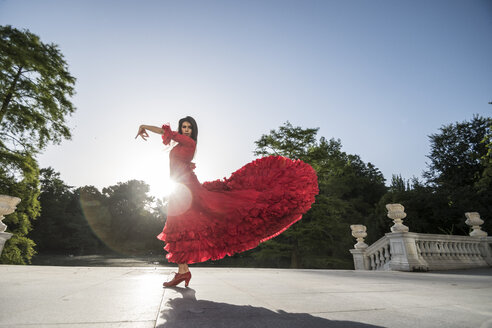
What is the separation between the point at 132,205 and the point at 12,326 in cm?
5763

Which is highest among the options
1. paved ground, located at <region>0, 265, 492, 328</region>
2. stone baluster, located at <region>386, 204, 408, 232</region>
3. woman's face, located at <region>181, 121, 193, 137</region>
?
woman's face, located at <region>181, 121, 193, 137</region>

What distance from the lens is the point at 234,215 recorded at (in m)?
3.08

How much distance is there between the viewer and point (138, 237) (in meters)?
49.3

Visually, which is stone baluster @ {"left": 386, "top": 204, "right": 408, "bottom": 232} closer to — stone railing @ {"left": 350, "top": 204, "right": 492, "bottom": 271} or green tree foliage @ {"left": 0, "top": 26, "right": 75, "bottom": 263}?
stone railing @ {"left": 350, "top": 204, "right": 492, "bottom": 271}

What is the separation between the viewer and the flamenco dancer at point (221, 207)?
3.00 m

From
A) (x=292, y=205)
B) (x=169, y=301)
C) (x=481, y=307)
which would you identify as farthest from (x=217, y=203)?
(x=481, y=307)

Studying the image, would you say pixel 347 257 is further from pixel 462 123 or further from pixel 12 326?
pixel 12 326

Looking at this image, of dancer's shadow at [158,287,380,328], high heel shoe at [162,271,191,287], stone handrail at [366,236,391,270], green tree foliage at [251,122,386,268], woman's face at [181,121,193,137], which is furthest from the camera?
green tree foliage at [251,122,386,268]

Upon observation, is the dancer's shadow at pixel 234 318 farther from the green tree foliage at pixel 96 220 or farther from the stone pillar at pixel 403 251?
the green tree foliage at pixel 96 220

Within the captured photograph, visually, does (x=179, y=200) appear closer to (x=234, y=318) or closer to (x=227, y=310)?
(x=227, y=310)

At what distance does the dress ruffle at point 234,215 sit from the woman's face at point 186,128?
841mm

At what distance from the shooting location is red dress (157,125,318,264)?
9.87ft

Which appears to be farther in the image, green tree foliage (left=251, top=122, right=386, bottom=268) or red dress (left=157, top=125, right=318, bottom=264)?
green tree foliage (left=251, top=122, right=386, bottom=268)

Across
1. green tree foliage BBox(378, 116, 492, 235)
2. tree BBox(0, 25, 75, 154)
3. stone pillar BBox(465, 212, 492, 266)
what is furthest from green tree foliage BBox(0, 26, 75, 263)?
green tree foliage BBox(378, 116, 492, 235)
